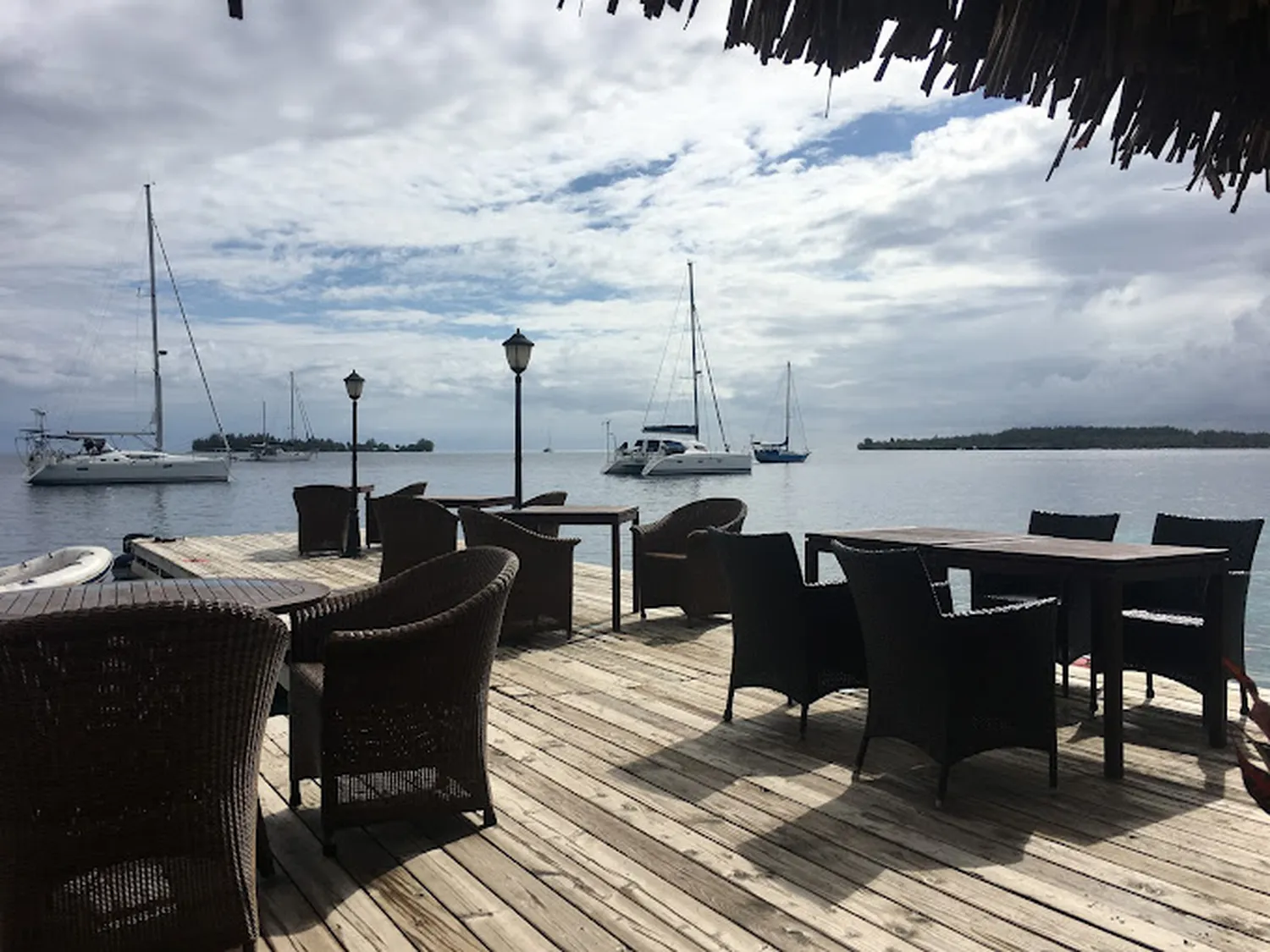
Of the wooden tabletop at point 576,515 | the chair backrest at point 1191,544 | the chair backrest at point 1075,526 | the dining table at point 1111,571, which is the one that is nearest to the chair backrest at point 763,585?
the dining table at point 1111,571

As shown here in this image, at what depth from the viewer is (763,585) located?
3730 mm

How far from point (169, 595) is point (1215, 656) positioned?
138 inches

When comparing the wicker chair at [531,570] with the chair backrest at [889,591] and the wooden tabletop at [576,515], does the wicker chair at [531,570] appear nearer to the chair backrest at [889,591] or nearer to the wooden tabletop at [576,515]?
the wooden tabletop at [576,515]

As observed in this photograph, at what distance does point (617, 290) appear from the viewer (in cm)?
1983

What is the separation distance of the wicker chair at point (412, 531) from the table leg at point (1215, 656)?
14.6 feet

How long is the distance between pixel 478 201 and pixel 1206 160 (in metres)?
10.7

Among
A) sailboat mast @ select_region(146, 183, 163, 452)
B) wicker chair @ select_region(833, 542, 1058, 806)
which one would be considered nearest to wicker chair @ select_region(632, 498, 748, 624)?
wicker chair @ select_region(833, 542, 1058, 806)

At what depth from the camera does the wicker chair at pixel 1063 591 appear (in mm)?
4086

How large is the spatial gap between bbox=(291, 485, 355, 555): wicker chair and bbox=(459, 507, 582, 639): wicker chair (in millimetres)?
5456

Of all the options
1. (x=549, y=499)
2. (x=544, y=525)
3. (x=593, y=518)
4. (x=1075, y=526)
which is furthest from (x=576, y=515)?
(x=1075, y=526)

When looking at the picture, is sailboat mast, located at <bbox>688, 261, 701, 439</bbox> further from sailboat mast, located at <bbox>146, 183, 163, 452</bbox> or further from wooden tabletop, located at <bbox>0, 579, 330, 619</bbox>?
wooden tabletop, located at <bbox>0, 579, 330, 619</bbox>

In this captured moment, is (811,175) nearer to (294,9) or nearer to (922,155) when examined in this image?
(922,155)

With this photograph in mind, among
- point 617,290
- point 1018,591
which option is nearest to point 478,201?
point 617,290

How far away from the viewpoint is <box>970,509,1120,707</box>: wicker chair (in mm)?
4086
